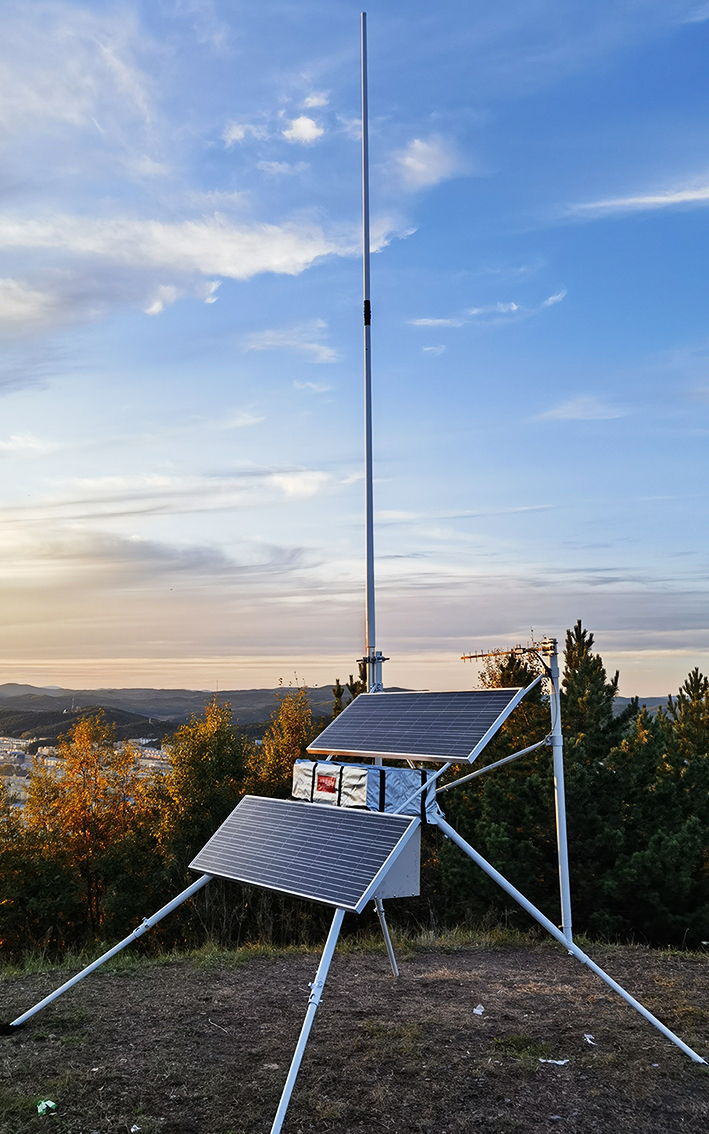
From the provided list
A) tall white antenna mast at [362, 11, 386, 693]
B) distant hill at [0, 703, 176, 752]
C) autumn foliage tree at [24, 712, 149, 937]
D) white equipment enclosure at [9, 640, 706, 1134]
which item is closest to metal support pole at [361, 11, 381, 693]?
tall white antenna mast at [362, 11, 386, 693]

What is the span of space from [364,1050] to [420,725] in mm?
2399

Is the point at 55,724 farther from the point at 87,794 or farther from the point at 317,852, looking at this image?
the point at 317,852

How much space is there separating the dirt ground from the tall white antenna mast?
296cm

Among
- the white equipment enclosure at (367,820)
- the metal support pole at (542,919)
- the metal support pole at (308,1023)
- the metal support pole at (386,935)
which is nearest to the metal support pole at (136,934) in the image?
the white equipment enclosure at (367,820)

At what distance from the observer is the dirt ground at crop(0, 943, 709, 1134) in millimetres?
5254

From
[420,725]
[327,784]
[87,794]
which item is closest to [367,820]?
[327,784]

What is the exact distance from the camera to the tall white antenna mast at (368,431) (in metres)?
8.66

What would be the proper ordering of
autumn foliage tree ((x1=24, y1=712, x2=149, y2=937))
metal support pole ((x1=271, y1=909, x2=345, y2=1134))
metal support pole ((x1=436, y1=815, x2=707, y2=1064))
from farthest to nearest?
autumn foliage tree ((x1=24, y1=712, x2=149, y2=937)), metal support pole ((x1=436, y1=815, x2=707, y2=1064)), metal support pole ((x1=271, y1=909, x2=345, y2=1134))

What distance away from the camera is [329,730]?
7.52 m

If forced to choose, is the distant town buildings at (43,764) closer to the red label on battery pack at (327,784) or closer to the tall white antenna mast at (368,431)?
the tall white antenna mast at (368,431)

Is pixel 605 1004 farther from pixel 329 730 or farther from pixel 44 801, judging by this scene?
pixel 44 801

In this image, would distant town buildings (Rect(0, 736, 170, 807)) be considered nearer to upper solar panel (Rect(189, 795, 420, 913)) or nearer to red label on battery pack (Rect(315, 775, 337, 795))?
upper solar panel (Rect(189, 795, 420, 913))

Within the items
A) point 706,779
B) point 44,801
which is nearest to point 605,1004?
point 706,779

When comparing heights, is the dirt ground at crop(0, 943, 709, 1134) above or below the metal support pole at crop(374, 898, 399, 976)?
below
